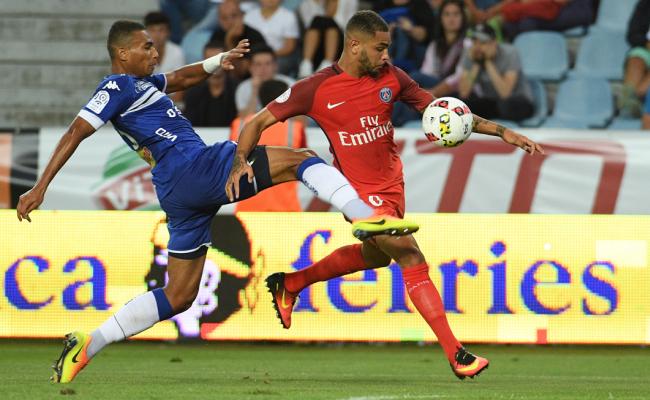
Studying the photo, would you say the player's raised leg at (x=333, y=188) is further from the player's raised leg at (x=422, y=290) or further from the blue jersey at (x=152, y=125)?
the player's raised leg at (x=422, y=290)

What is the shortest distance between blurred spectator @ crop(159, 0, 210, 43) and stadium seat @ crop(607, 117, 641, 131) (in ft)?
16.6

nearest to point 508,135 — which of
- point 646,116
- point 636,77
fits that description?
point 646,116

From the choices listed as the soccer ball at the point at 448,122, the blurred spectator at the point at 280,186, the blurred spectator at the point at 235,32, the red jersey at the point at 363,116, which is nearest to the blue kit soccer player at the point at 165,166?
the red jersey at the point at 363,116

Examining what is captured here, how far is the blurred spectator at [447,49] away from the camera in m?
14.2

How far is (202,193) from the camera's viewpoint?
23.7ft

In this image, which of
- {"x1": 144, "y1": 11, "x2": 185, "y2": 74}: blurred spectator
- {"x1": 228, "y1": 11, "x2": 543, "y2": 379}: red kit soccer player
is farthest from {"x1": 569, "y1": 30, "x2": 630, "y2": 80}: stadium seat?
{"x1": 228, "y1": 11, "x2": 543, "y2": 379}: red kit soccer player

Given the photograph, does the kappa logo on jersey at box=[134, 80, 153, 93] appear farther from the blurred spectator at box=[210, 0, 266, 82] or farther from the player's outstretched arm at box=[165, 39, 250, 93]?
the blurred spectator at box=[210, 0, 266, 82]

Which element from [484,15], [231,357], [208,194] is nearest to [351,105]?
[208,194]

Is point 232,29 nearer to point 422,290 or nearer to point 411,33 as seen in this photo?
point 411,33

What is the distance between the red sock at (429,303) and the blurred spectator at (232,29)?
23.8ft

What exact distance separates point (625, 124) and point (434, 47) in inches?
88.3

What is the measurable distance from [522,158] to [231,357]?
11.7 ft

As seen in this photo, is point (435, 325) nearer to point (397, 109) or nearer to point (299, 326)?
point (299, 326)

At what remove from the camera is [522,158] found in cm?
1213
